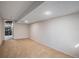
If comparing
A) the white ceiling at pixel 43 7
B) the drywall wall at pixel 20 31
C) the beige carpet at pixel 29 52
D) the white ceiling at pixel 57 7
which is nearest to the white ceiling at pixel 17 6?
the white ceiling at pixel 43 7

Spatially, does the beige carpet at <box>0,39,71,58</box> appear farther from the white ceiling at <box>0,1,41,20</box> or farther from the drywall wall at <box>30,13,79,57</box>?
the white ceiling at <box>0,1,41,20</box>

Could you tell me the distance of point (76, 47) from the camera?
3.80 metres

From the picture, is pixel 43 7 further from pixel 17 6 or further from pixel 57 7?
pixel 17 6

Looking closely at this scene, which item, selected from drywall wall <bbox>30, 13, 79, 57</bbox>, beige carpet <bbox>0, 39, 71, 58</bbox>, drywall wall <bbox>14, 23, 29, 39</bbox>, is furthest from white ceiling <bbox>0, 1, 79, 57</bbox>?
drywall wall <bbox>14, 23, 29, 39</bbox>

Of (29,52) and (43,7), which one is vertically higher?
(43,7)

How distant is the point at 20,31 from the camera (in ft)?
35.1

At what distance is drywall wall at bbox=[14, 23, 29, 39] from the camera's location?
34.4 ft

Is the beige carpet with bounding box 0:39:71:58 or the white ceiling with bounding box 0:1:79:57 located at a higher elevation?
the white ceiling with bounding box 0:1:79:57

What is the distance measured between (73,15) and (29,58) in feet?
8.59

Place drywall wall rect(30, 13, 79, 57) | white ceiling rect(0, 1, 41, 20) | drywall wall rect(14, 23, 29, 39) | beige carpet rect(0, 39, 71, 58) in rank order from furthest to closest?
1. drywall wall rect(14, 23, 29, 39)
2. beige carpet rect(0, 39, 71, 58)
3. drywall wall rect(30, 13, 79, 57)
4. white ceiling rect(0, 1, 41, 20)

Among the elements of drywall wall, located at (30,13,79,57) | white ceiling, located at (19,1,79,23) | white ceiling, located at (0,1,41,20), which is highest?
white ceiling, located at (0,1,41,20)

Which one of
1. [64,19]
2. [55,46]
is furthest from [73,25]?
[55,46]

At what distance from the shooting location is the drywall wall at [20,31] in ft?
34.4

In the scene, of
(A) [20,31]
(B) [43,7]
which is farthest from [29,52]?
(A) [20,31]
